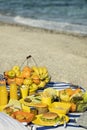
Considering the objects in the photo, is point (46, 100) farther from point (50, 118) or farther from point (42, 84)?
point (42, 84)

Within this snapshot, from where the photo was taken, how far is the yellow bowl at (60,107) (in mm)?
3895

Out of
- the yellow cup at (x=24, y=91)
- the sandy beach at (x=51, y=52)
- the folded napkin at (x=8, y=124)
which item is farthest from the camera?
the sandy beach at (x=51, y=52)

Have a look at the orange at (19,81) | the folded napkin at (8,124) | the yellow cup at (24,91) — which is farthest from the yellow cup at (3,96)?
the folded napkin at (8,124)

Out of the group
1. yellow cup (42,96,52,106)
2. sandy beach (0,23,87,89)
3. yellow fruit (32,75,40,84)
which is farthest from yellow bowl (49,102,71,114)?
sandy beach (0,23,87,89)

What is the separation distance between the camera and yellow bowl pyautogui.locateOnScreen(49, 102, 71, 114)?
12.8 ft

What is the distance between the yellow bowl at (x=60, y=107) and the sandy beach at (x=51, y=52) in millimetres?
2445

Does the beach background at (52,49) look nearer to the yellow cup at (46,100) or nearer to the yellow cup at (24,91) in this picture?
the yellow cup at (24,91)

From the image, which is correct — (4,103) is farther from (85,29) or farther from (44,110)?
(85,29)

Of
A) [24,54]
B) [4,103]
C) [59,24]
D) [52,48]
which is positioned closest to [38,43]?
[52,48]

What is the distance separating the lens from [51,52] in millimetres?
8688

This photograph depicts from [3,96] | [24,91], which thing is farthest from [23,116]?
[24,91]

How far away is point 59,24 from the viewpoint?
571 inches

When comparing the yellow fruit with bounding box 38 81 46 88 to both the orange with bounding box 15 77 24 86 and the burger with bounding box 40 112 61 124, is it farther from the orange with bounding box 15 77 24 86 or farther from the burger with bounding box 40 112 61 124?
the burger with bounding box 40 112 61 124

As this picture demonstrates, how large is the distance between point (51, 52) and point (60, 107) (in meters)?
4.78
